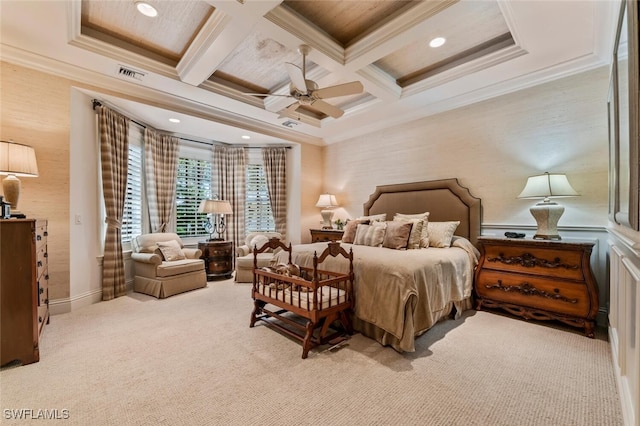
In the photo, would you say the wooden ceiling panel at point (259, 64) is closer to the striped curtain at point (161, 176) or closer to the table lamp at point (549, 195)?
the striped curtain at point (161, 176)

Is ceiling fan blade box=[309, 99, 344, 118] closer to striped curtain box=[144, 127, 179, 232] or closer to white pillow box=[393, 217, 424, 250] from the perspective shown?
white pillow box=[393, 217, 424, 250]

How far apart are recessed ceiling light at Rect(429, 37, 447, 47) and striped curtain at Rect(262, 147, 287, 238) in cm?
371

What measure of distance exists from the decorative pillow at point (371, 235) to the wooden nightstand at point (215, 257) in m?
2.62

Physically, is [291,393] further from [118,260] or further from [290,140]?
[290,140]

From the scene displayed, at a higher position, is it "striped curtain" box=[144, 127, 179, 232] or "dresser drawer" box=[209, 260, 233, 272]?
"striped curtain" box=[144, 127, 179, 232]

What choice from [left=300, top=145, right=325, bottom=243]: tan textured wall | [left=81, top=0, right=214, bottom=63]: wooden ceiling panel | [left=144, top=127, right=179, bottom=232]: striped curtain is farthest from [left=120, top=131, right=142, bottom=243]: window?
[left=300, top=145, right=325, bottom=243]: tan textured wall

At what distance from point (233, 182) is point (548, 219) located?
17.6ft

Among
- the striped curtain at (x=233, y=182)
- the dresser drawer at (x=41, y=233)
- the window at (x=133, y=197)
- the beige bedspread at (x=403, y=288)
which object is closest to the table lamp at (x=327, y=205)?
the striped curtain at (x=233, y=182)

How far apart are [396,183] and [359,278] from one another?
2706mm

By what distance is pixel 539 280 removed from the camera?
113 inches

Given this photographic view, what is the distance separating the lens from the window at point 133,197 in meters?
4.38

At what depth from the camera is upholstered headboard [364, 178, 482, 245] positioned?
12.8 ft

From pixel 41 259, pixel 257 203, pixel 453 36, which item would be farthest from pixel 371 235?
pixel 41 259

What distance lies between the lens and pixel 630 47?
1344 mm
